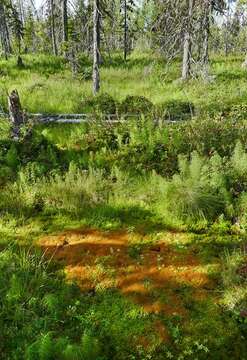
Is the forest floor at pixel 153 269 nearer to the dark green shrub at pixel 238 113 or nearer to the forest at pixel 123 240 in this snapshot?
the forest at pixel 123 240

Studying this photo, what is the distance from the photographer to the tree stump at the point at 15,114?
9784 millimetres

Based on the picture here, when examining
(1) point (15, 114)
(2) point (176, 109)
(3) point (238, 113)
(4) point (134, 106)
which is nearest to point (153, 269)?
(1) point (15, 114)

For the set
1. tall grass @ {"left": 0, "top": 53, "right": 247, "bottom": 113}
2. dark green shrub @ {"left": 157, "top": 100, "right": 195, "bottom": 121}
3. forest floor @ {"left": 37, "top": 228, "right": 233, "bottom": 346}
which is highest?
tall grass @ {"left": 0, "top": 53, "right": 247, "bottom": 113}

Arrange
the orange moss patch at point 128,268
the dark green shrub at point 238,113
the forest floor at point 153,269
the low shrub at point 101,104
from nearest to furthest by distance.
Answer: the forest floor at point 153,269, the orange moss patch at point 128,268, the dark green shrub at point 238,113, the low shrub at point 101,104

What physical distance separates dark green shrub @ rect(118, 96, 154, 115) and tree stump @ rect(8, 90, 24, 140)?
369 cm

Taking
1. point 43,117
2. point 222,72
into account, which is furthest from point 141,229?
point 222,72

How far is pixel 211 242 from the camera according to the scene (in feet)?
20.3

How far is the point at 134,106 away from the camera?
12484mm

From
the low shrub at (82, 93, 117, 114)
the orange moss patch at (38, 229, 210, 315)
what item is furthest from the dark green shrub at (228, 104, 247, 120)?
the orange moss patch at (38, 229, 210, 315)

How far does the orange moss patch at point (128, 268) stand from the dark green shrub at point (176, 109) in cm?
655

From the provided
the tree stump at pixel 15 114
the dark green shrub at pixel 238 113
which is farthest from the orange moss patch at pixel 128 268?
the dark green shrub at pixel 238 113

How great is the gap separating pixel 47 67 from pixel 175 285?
21.7 meters

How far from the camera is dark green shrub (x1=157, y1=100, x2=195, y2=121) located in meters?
12.0

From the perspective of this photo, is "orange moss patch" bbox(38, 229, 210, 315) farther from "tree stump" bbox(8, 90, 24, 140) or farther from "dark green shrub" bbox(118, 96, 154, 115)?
"dark green shrub" bbox(118, 96, 154, 115)
